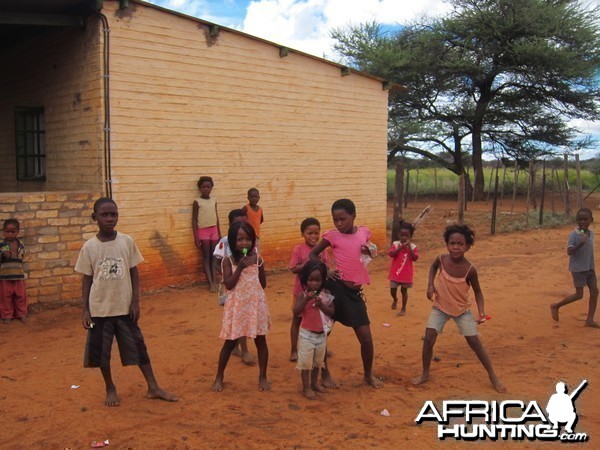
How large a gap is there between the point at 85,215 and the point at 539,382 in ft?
18.8

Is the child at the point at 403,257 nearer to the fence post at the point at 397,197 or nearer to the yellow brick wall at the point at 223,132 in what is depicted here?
the yellow brick wall at the point at 223,132

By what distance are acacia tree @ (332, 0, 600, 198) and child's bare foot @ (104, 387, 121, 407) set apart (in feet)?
62.8

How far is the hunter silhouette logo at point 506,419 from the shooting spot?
3.84 m

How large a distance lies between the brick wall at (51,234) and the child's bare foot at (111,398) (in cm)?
345

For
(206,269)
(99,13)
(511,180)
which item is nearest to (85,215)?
(206,269)

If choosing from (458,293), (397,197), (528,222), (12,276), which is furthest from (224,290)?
(528,222)

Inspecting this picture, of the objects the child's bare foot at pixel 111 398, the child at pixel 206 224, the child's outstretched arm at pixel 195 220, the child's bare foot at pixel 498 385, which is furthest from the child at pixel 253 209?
the child's bare foot at pixel 498 385

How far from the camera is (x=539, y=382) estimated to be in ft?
15.9

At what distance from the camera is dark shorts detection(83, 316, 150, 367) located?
4238mm

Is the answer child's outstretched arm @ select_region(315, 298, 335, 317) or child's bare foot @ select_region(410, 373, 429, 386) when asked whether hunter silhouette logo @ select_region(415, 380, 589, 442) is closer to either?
child's bare foot @ select_region(410, 373, 429, 386)

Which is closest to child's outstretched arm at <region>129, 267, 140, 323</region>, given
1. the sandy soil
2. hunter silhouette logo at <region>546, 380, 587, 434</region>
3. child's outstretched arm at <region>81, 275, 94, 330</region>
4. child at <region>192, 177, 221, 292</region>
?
child's outstretched arm at <region>81, 275, 94, 330</region>

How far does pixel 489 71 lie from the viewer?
77.1ft

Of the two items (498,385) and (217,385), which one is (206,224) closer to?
(217,385)

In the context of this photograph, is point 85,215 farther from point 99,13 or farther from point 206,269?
point 99,13
